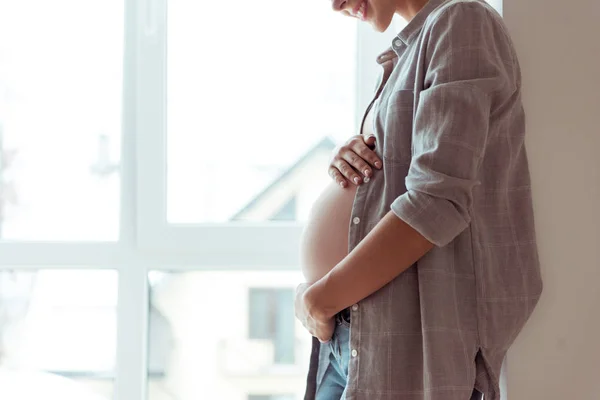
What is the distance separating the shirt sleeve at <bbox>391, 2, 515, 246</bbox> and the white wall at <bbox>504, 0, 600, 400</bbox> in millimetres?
261

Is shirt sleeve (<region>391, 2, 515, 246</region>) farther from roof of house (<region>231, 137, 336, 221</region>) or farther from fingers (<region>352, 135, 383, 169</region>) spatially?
roof of house (<region>231, 137, 336, 221</region>)

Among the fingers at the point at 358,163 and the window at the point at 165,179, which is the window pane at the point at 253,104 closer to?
the window at the point at 165,179

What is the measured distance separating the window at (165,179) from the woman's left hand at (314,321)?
0.59 metres

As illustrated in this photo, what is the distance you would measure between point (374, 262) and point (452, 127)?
0.23m

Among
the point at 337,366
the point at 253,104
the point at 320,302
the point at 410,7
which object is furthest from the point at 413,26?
the point at 253,104

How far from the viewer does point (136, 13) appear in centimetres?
180

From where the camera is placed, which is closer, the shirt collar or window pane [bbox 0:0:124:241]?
the shirt collar

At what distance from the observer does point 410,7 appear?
4.18 feet

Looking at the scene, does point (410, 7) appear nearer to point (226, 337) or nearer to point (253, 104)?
point (253, 104)

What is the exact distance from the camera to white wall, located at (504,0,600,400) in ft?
4.21

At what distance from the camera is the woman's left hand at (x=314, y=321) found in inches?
44.3

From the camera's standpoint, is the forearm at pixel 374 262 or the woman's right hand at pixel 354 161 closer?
the forearm at pixel 374 262

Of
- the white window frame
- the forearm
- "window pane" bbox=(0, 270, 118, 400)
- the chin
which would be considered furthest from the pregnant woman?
"window pane" bbox=(0, 270, 118, 400)

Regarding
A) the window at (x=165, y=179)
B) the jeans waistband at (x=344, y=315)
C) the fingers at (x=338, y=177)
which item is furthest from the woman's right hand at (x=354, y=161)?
the window at (x=165, y=179)
